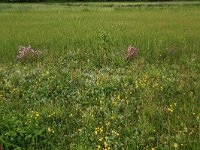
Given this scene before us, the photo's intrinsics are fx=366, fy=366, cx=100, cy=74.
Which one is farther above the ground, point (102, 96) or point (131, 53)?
point (131, 53)

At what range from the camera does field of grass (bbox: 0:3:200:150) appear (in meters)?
5.89

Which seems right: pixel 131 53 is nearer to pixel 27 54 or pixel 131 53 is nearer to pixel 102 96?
pixel 27 54

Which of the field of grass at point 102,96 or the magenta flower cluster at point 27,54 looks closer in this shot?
the field of grass at point 102,96

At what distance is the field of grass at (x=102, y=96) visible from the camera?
589 cm

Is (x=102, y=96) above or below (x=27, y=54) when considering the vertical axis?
below

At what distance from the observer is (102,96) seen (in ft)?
25.2

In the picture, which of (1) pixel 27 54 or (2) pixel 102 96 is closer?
(2) pixel 102 96

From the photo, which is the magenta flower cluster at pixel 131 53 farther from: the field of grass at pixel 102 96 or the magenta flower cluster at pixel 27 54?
the magenta flower cluster at pixel 27 54

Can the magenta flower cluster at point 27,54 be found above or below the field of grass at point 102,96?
above


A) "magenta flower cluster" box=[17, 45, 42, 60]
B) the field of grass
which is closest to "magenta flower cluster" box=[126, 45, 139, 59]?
the field of grass

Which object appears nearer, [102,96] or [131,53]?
[102,96]

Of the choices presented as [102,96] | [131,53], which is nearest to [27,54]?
[131,53]

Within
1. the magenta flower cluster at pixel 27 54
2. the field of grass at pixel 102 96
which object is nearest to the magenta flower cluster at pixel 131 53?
the field of grass at pixel 102 96

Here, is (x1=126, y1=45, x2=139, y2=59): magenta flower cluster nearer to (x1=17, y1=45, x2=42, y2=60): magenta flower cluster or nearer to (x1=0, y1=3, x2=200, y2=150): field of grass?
(x1=0, y1=3, x2=200, y2=150): field of grass
